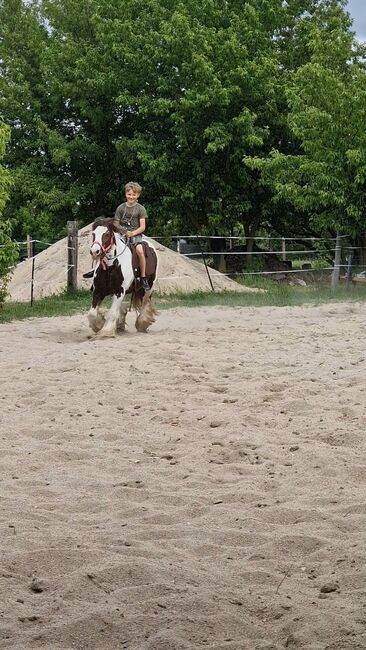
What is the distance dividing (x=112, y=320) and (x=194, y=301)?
6555 millimetres

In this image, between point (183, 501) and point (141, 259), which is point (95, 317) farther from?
point (183, 501)

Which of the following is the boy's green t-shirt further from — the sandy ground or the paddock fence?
the paddock fence

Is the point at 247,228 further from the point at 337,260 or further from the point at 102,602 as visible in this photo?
the point at 102,602

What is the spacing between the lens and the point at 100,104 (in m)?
31.5

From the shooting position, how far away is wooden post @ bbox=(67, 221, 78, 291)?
20.3 metres

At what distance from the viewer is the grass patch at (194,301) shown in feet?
53.7

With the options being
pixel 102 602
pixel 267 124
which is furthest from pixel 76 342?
pixel 267 124

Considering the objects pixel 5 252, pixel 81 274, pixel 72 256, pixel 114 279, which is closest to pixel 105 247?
pixel 114 279

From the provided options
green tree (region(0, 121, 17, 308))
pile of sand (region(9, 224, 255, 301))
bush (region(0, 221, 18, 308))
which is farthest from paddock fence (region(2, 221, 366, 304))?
bush (region(0, 221, 18, 308))

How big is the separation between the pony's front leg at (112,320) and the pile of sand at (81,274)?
859 centimetres

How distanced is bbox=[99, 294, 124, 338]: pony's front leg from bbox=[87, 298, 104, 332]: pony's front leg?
0.46 feet

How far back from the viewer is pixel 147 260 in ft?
42.3

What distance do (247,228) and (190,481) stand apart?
84.6 feet

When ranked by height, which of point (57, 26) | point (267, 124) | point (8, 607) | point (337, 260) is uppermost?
point (57, 26)
